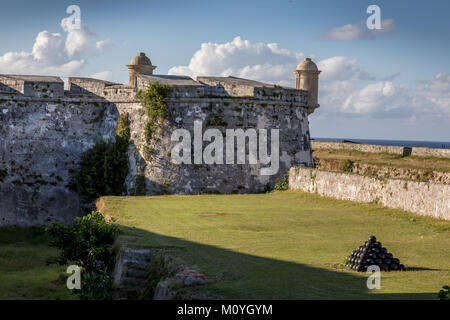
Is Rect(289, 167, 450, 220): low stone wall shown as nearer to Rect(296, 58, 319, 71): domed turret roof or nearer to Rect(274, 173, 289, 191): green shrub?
Rect(274, 173, 289, 191): green shrub

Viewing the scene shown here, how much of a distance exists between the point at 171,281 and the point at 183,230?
263 inches

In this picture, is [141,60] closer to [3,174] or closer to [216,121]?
[216,121]

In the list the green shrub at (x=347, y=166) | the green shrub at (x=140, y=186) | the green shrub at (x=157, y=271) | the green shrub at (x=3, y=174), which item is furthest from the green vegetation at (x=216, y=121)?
the green shrub at (x=157, y=271)

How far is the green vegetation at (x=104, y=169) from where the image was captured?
109 ft

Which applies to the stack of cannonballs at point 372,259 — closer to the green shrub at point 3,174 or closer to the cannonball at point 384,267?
the cannonball at point 384,267

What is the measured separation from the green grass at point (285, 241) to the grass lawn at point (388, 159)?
14445 millimetres

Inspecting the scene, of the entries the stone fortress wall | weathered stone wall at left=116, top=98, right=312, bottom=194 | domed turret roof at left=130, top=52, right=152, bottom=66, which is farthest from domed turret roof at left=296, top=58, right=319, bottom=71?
domed turret roof at left=130, top=52, right=152, bottom=66

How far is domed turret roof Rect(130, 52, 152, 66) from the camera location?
37469mm

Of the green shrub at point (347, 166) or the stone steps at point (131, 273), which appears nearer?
the stone steps at point (131, 273)

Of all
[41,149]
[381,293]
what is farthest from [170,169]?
[381,293]

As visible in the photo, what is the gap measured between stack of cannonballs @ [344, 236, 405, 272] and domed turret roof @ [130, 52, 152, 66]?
26.4 meters

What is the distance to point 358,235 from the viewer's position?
18109 millimetres

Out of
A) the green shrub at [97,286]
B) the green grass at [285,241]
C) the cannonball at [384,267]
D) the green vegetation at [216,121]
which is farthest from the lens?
the green vegetation at [216,121]
